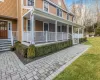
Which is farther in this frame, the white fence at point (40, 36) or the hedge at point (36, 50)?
the white fence at point (40, 36)

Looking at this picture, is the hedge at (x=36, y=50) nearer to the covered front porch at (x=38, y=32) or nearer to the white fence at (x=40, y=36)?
the covered front porch at (x=38, y=32)

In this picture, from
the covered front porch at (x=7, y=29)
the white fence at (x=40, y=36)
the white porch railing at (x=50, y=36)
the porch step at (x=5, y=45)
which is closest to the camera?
the white fence at (x=40, y=36)

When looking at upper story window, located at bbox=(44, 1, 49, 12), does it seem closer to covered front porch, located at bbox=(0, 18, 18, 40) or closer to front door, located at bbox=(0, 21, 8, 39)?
covered front porch, located at bbox=(0, 18, 18, 40)

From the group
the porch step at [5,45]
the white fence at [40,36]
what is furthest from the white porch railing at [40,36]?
the porch step at [5,45]

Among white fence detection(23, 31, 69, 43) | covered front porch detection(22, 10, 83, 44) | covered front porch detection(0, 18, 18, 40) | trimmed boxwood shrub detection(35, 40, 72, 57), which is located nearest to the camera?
trimmed boxwood shrub detection(35, 40, 72, 57)

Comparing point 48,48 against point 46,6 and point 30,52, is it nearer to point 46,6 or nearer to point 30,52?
Answer: point 30,52

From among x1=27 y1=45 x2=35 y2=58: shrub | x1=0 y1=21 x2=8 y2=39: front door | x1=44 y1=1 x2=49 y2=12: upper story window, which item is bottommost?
x1=27 y1=45 x2=35 y2=58: shrub

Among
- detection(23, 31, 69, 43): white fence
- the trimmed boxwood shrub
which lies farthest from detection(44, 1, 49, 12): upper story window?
the trimmed boxwood shrub

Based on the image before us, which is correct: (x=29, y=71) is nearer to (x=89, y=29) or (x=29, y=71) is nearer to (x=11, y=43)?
(x=11, y=43)

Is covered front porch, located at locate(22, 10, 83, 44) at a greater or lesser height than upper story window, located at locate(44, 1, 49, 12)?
lesser

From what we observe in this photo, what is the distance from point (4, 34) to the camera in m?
14.7

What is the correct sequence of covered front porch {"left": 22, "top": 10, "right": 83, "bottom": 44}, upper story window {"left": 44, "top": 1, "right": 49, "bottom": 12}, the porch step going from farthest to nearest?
upper story window {"left": 44, "top": 1, "right": 49, "bottom": 12}, the porch step, covered front porch {"left": 22, "top": 10, "right": 83, "bottom": 44}

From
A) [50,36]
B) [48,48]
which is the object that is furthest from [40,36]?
[50,36]

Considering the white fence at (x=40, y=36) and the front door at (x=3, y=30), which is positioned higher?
the front door at (x=3, y=30)
